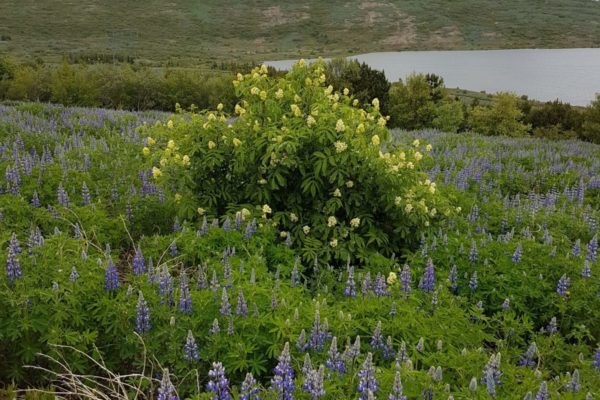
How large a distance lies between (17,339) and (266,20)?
181m

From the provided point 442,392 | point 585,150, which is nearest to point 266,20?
point 585,150

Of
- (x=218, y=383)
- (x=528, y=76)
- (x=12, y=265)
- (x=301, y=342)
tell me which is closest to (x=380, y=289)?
(x=301, y=342)

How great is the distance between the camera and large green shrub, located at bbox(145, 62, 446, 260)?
5453 millimetres

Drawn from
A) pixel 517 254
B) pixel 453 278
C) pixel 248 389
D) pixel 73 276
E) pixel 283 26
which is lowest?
pixel 453 278

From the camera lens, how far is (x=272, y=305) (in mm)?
3791

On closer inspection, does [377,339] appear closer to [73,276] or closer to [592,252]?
[73,276]

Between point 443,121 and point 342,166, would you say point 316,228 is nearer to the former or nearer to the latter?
point 342,166

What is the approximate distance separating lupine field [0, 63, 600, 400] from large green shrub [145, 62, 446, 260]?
4.3 inches

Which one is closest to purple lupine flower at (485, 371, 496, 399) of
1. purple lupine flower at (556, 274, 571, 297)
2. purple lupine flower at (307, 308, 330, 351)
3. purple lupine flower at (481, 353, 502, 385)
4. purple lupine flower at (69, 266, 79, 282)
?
purple lupine flower at (481, 353, 502, 385)

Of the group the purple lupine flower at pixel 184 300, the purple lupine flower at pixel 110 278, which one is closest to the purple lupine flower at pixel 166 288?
the purple lupine flower at pixel 184 300

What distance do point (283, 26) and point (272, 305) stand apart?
6807 inches

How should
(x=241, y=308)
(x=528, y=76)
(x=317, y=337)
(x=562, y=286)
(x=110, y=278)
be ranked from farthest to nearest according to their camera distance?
(x=528, y=76), (x=562, y=286), (x=110, y=278), (x=241, y=308), (x=317, y=337)

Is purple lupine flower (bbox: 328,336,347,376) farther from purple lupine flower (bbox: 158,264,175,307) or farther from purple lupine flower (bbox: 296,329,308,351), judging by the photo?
purple lupine flower (bbox: 158,264,175,307)

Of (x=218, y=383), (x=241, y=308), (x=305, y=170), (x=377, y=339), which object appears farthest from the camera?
(x=305, y=170)
